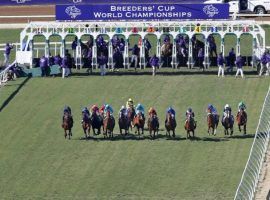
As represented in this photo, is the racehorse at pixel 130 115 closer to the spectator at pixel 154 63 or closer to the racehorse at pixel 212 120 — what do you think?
the racehorse at pixel 212 120

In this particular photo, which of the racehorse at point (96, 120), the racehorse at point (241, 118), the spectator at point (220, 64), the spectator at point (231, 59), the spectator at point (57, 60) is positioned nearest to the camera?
the racehorse at point (96, 120)

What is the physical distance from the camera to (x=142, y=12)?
205ft

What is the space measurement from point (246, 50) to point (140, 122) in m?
20.7

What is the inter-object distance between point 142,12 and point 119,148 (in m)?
18.1

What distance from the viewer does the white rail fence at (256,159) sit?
36.3 meters

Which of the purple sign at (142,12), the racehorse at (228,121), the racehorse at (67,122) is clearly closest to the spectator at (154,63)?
the purple sign at (142,12)

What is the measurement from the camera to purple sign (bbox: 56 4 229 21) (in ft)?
204

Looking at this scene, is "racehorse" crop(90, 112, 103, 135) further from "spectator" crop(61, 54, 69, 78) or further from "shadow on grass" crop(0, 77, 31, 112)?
"spectator" crop(61, 54, 69, 78)

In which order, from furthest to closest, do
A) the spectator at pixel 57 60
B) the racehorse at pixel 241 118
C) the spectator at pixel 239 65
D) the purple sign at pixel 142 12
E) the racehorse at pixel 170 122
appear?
the purple sign at pixel 142 12 → the spectator at pixel 57 60 → the spectator at pixel 239 65 → the racehorse at pixel 241 118 → the racehorse at pixel 170 122

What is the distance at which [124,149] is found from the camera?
4522 cm

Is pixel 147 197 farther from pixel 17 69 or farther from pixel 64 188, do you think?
pixel 17 69

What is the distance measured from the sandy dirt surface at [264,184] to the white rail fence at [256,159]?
0.52 feet

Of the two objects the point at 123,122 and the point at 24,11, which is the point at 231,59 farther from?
the point at 24,11

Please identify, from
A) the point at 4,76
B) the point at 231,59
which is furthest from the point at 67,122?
the point at 231,59
